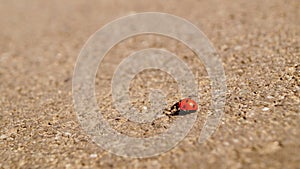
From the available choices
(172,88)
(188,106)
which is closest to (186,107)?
(188,106)

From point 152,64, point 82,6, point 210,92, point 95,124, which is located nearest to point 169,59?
point 152,64

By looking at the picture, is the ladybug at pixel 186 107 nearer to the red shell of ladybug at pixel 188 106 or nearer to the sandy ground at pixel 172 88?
the red shell of ladybug at pixel 188 106

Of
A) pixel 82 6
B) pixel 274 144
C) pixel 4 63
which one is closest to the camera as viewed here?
pixel 274 144

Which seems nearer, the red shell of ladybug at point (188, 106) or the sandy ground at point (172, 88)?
the sandy ground at point (172, 88)

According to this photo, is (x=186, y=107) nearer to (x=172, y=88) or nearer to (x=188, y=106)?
(x=188, y=106)

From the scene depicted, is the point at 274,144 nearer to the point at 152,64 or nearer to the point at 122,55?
the point at 152,64

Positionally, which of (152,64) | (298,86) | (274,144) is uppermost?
(152,64)

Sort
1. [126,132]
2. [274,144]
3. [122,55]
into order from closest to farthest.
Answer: [274,144] < [126,132] < [122,55]

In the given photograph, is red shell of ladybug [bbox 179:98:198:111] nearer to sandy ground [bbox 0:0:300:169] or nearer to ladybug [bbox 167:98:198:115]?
ladybug [bbox 167:98:198:115]

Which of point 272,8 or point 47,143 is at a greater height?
point 272,8

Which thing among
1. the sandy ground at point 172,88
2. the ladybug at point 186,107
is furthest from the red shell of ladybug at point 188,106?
the sandy ground at point 172,88
